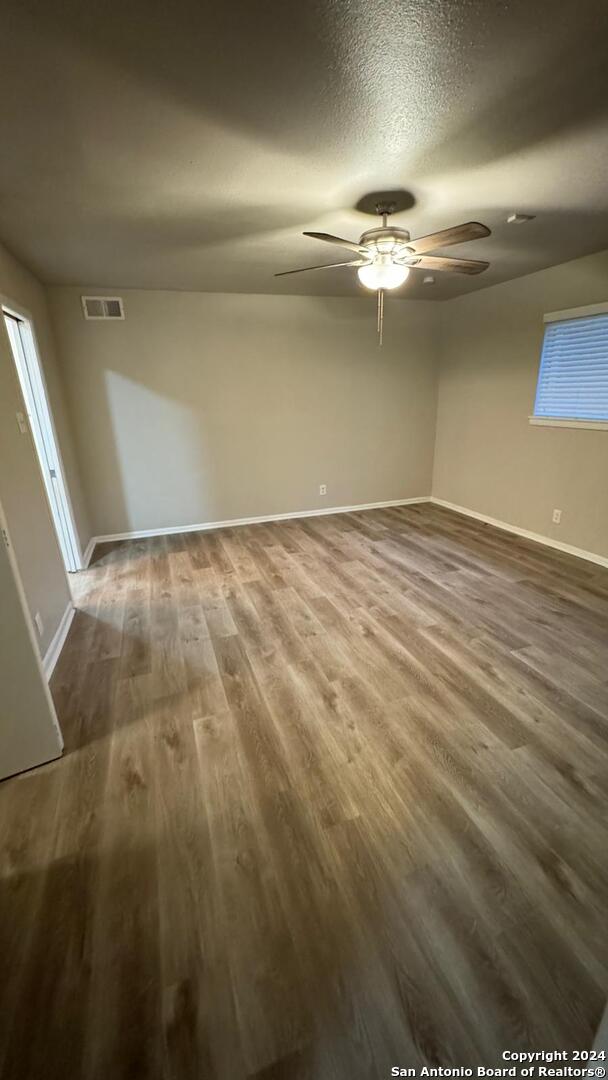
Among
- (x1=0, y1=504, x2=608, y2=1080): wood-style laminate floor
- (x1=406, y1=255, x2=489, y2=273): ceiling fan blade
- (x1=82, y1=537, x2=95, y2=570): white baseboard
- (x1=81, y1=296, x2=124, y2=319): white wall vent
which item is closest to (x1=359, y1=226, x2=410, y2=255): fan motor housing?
(x1=406, y1=255, x2=489, y2=273): ceiling fan blade

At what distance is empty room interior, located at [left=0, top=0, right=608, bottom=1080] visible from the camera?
1049 millimetres

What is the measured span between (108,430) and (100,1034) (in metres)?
4.11

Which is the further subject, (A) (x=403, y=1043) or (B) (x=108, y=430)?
(B) (x=108, y=430)

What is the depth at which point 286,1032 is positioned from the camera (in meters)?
0.98

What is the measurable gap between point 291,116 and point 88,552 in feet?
11.9

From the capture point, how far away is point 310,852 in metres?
1.38

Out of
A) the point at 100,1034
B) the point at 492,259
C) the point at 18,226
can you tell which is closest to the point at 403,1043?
the point at 100,1034

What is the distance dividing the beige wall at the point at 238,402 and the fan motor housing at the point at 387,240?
2.29 m

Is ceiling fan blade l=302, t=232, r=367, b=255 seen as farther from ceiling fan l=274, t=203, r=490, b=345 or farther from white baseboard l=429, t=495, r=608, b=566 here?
white baseboard l=429, t=495, r=608, b=566

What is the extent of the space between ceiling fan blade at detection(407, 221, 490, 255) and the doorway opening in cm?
255

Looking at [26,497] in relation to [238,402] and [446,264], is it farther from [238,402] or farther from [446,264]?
[446,264]

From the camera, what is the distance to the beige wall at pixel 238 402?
3969 millimetres

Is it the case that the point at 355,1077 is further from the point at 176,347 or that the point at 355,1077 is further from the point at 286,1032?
the point at 176,347

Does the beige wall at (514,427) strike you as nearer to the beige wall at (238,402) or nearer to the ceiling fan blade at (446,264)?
the beige wall at (238,402)
